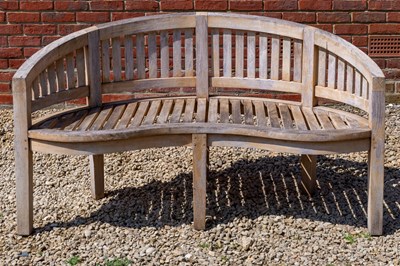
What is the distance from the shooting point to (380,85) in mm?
4238

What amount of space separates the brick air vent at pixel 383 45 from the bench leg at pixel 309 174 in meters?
1.66

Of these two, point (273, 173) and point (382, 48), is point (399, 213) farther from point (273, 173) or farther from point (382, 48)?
point (382, 48)

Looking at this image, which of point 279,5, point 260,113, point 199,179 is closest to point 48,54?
point 199,179

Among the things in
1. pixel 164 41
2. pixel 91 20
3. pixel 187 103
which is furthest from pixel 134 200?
pixel 91 20

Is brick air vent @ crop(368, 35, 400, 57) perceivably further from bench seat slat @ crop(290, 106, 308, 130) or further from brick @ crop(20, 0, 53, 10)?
brick @ crop(20, 0, 53, 10)

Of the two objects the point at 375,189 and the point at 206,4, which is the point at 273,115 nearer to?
the point at 375,189

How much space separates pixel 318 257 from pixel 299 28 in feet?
4.47

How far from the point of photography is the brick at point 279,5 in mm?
6352

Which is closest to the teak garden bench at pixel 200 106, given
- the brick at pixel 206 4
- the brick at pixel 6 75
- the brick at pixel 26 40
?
the brick at pixel 206 4

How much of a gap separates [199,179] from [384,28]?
2.63 meters

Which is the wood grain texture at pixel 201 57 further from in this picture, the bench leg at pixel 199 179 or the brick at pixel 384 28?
the brick at pixel 384 28

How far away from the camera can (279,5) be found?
6.36 meters

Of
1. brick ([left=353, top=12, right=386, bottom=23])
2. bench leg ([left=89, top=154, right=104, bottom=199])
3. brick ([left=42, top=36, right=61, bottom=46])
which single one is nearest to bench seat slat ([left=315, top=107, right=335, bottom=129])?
bench leg ([left=89, top=154, right=104, bottom=199])

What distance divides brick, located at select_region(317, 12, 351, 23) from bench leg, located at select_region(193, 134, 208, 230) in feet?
7.50
